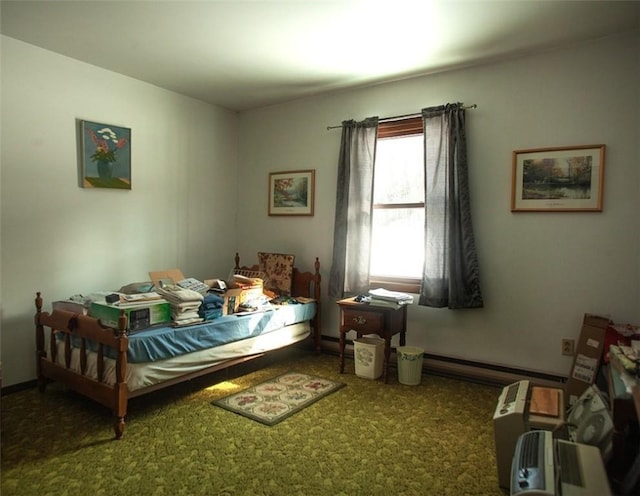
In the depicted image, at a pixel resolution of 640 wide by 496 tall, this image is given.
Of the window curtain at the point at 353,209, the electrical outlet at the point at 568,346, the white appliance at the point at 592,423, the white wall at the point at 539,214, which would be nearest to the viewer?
the white appliance at the point at 592,423

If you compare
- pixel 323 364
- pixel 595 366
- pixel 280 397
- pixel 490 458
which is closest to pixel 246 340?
pixel 280 397

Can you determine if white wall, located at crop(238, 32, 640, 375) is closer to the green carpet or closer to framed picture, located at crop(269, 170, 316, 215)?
the green carpet

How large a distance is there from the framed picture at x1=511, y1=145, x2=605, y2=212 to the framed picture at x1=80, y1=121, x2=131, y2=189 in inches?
124

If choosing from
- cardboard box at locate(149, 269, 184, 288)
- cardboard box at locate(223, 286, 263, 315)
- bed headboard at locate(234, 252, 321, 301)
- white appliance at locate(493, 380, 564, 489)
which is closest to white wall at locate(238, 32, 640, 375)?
bed headboard at locate(234, 252, 321, 301)

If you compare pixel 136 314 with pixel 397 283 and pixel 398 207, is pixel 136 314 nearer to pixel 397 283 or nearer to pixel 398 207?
pixel 397 283

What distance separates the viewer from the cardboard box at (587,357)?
2.61 metres

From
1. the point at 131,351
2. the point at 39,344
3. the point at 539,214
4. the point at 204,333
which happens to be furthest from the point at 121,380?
the point at 539,214

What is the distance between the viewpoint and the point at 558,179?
2.91m

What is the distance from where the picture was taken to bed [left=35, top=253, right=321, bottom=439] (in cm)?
231

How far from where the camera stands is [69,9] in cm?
248

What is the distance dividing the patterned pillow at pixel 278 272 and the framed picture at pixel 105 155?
1.45 m

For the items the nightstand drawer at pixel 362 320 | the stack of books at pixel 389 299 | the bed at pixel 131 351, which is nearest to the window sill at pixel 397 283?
the stack of books at pixel 389 299

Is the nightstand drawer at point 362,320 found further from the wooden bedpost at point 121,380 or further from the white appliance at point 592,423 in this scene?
the wooden bedpost at point 121,380

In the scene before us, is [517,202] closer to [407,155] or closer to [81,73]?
[407,155]
